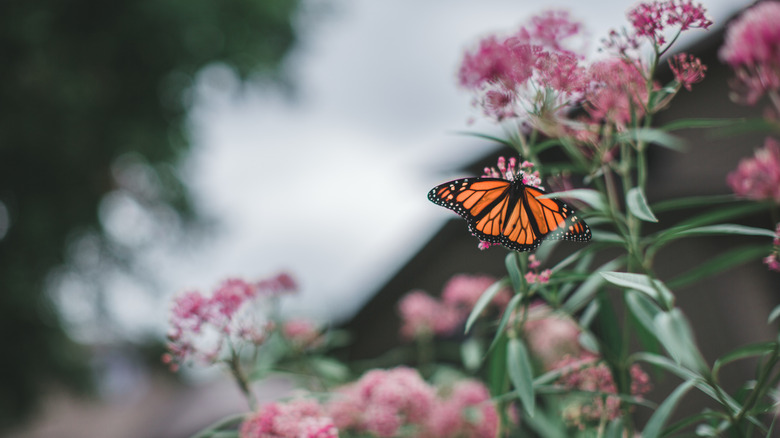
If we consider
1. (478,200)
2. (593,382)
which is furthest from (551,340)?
(478,200)

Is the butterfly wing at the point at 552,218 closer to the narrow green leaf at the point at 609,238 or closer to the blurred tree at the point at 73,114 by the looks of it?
the narrow green leaf at the point at 609,238

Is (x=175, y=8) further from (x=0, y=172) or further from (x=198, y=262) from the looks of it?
(x=198, y=262)

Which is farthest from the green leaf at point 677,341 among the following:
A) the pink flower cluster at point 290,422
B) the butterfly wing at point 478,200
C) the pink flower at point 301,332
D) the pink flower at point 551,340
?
the pink flower at point 301,332

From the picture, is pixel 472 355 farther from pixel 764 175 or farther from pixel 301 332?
pixel 764 175

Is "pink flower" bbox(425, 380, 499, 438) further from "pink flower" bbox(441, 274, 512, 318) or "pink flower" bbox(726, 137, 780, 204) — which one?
"pink flower" bbox(726, 137, 780, 204)

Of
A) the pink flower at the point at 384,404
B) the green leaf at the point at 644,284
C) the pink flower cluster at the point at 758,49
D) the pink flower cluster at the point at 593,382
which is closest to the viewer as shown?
the pink flower cluster at the point at 758,49

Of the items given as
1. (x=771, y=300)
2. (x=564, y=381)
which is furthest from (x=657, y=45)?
(x=771, y=300)

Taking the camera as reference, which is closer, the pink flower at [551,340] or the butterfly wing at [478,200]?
the butterfly wing at [478,200]
